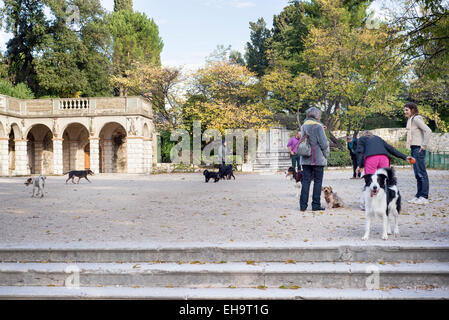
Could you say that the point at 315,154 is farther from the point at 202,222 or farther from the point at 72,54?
the point at 72,54

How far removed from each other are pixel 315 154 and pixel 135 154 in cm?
2128

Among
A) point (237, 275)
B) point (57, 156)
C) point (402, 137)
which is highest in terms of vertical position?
point (402, 137)

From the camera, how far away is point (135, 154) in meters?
26.3

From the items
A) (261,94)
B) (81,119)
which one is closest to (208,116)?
(261,94)

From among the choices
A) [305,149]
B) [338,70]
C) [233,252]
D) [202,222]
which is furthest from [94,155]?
[233,252]

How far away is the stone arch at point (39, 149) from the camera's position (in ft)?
95.5

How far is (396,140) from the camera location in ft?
116

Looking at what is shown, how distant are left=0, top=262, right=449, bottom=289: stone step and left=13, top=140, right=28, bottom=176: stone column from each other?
1033 inches

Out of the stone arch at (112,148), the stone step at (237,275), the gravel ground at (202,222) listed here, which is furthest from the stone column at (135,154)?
the stone step at (237,275)

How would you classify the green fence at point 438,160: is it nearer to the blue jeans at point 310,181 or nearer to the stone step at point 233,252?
the blue jeans at point 310,181

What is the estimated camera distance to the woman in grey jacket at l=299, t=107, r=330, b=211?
677 cm

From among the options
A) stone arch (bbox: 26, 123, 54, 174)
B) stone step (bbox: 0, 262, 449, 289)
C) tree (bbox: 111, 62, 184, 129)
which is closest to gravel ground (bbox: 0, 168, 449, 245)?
A: stone step (bbox: 0, 262, 449, 289)

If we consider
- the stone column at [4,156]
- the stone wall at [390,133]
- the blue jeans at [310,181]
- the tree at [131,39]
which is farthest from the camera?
the tree at [131,39]
